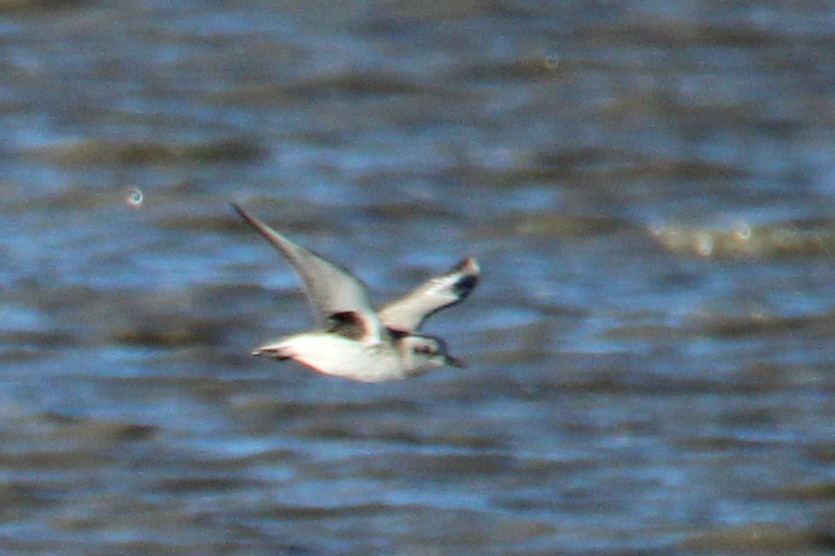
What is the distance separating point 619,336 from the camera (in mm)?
10352

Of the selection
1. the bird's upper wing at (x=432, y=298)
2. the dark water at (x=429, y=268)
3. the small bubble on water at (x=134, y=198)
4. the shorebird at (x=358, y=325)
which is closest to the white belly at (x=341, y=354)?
the shorebird at (x=358, y=325)

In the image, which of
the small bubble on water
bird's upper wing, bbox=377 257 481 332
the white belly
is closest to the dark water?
the small bubble on water

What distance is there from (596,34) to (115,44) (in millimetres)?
2813

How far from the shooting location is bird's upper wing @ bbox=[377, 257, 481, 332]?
6582 millimetres

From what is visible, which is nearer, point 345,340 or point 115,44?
point 345,340

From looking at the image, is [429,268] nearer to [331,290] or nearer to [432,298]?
[432,298]

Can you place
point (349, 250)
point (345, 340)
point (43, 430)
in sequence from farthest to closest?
point (349, 250) → point (43, 430) → point (345, 340)

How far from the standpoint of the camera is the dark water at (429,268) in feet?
29.3

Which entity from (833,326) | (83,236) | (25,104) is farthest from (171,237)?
(833,326)

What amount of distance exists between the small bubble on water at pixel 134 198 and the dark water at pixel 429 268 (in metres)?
0.06

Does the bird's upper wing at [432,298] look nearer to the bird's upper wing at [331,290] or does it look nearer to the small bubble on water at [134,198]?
the bird's upper wing at [331,290]

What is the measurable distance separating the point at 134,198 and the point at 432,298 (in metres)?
5.42

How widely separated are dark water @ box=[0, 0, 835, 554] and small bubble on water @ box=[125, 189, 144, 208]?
0.06m

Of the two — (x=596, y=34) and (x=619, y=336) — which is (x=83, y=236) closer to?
(x=619, y=336)
